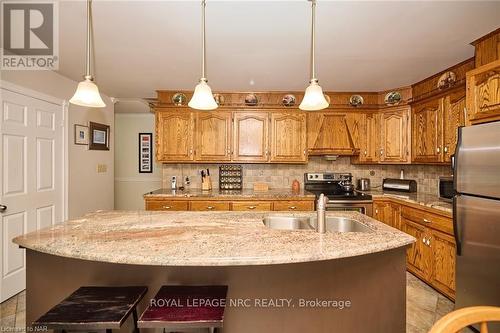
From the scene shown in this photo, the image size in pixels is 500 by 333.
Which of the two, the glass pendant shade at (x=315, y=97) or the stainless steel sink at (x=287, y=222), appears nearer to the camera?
the glass pendant shade at (x=315, y=97)

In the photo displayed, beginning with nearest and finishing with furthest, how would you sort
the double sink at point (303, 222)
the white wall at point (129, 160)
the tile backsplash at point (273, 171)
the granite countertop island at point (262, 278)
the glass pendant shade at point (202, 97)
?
the granite countertop island at point (262, 278) < the glass pendant shade at point (202, 97) < the double sink at point (303, 222) < the tile backsplash at point (273, 171) < the white wall at point (129, 160)

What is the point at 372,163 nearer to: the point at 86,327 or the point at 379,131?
the point at 379,131

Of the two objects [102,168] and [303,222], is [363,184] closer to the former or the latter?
[303,222]

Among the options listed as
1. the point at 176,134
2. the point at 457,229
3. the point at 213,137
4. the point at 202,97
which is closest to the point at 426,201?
the point at 457,229

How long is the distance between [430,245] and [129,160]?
17.6 ft

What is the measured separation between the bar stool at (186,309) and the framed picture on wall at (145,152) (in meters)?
4.64

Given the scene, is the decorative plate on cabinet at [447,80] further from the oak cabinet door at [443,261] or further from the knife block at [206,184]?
the knife block at [206,184]

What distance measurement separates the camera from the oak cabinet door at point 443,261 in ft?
7.95

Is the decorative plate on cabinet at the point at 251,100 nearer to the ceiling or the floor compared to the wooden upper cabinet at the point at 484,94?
nearer to the ceiling

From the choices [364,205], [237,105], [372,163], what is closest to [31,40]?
[237,105]

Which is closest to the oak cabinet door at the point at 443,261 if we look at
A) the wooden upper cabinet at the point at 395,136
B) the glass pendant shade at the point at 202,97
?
the wooden upper cabinet at the point at 395,136

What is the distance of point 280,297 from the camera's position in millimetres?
1521

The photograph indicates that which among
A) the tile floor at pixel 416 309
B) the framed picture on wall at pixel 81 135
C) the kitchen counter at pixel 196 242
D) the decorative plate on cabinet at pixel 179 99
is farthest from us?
the decorative plate on cabinet at pixel 179 99

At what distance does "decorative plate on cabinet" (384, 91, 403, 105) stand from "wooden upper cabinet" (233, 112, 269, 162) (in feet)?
5.56
